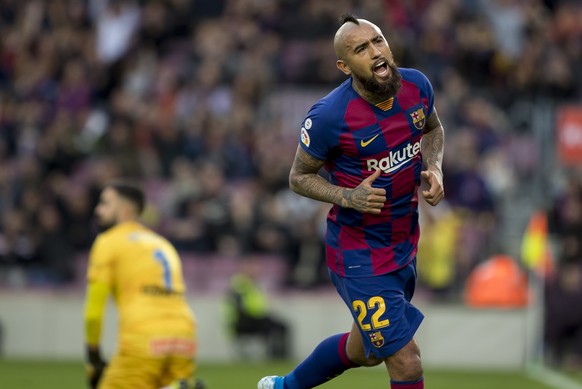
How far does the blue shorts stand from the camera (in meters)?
7.88

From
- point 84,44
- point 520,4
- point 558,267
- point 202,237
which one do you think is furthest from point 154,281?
point 520,4

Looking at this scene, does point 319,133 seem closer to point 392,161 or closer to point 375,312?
point 392,161

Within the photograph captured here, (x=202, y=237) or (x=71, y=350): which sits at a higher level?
(x=202, y=237)

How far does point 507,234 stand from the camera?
20141 millimetres

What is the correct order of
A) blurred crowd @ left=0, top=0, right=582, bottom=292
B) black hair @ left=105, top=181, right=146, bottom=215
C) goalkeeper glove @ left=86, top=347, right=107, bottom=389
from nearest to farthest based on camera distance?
goalkeeper glove @ left=86, top=347, right=107, bottom=389, black hair @ left=105, top=181, right=146, bottom=215, blurred crowd @ left=0, top=0, right=582, bottom=292

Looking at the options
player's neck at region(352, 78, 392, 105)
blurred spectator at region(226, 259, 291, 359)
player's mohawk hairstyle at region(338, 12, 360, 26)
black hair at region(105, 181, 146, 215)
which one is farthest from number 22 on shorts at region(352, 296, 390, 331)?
blurred spectator at region(226, 259, 291, 359)

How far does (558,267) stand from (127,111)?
686 cm

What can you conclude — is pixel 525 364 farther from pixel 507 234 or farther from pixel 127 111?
pixel 127 111

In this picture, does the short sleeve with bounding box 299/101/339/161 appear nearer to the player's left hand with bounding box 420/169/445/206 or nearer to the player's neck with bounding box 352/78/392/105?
the player's neck with bounding box 352/78/392/105

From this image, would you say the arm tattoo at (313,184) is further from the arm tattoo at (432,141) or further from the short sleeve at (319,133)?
the arm tattoo at (432,141)

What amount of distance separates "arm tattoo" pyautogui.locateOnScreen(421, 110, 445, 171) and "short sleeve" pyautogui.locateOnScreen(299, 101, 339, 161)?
2.27 ft

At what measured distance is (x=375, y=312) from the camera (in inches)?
312

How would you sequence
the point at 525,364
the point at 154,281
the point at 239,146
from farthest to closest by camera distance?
the point at 239,146, the point at 525,364, the point at 154,281

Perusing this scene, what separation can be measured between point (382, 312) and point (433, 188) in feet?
2.66
